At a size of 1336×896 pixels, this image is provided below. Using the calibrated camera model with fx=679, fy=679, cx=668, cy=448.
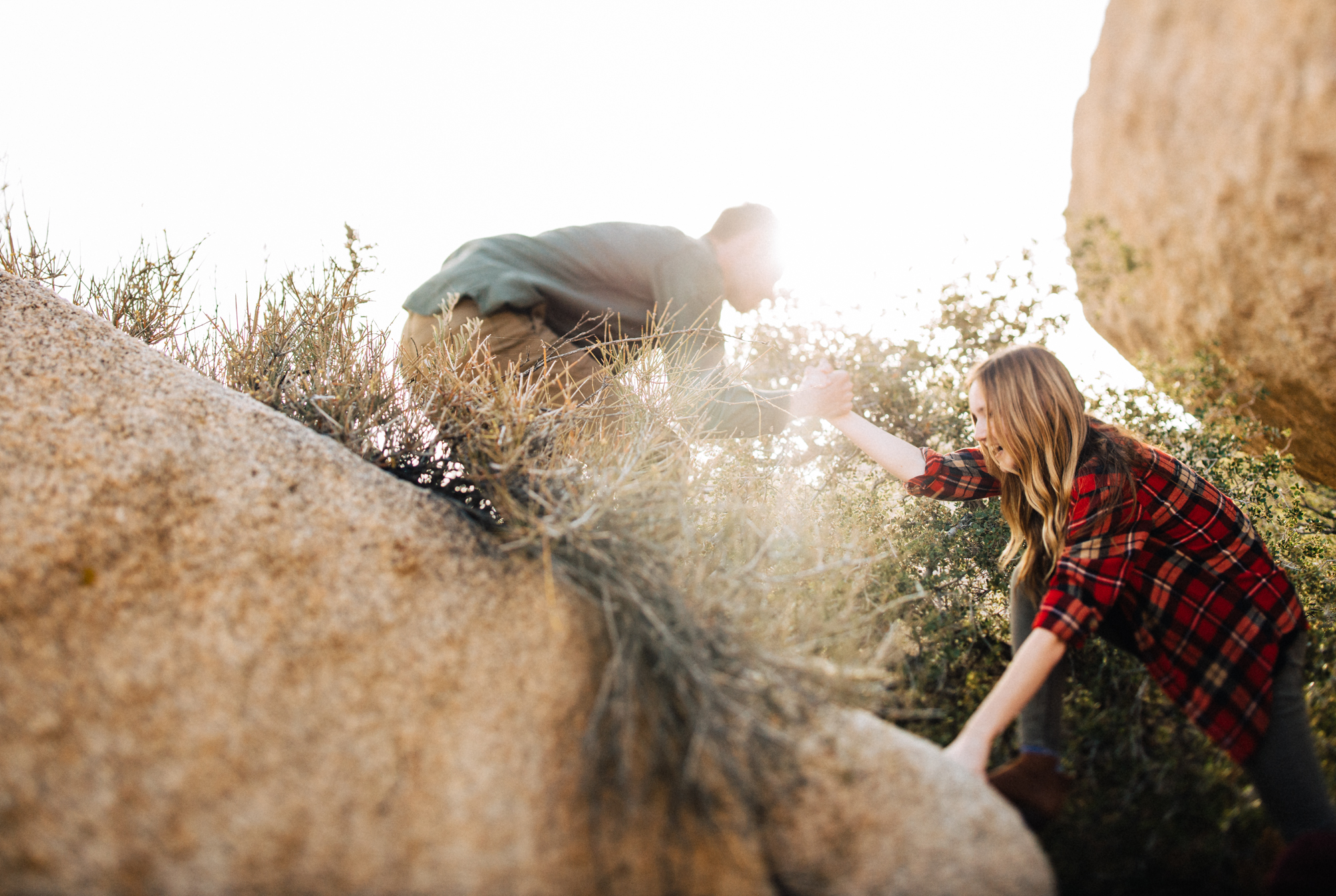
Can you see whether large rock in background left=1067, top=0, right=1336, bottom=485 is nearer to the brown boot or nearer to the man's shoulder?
the man's shoulder

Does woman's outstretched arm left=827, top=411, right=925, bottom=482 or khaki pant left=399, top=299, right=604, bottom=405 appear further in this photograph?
khaki pant left=399, top=299, right=604, bottom=405

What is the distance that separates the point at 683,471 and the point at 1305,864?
1491 millimetres

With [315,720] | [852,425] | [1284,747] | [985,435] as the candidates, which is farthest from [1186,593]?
[315,720]

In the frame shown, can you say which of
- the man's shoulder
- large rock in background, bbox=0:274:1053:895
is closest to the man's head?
the man's shoulder

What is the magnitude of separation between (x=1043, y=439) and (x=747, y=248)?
1.80 m

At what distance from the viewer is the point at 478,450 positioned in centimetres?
191

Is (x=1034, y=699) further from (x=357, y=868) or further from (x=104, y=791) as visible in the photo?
(x=104, y=791)

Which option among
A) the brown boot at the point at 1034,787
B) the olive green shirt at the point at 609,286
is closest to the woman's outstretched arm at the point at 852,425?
the olive green shirt at the point at 609,286

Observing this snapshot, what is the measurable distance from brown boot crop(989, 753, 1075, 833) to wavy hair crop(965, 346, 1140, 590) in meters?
0.56

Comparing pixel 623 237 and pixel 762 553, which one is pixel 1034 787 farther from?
pixel 623 237

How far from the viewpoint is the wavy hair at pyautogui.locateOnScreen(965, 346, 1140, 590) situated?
6.46ft

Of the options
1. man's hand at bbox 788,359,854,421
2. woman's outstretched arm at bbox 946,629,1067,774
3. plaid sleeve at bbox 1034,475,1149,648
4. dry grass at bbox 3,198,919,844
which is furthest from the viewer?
man's hand at bbox 788,359,854,421

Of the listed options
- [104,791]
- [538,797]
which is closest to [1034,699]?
[538,797]

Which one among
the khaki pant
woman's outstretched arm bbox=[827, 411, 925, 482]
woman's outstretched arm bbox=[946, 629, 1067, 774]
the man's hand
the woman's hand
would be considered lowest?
the woman's hand
